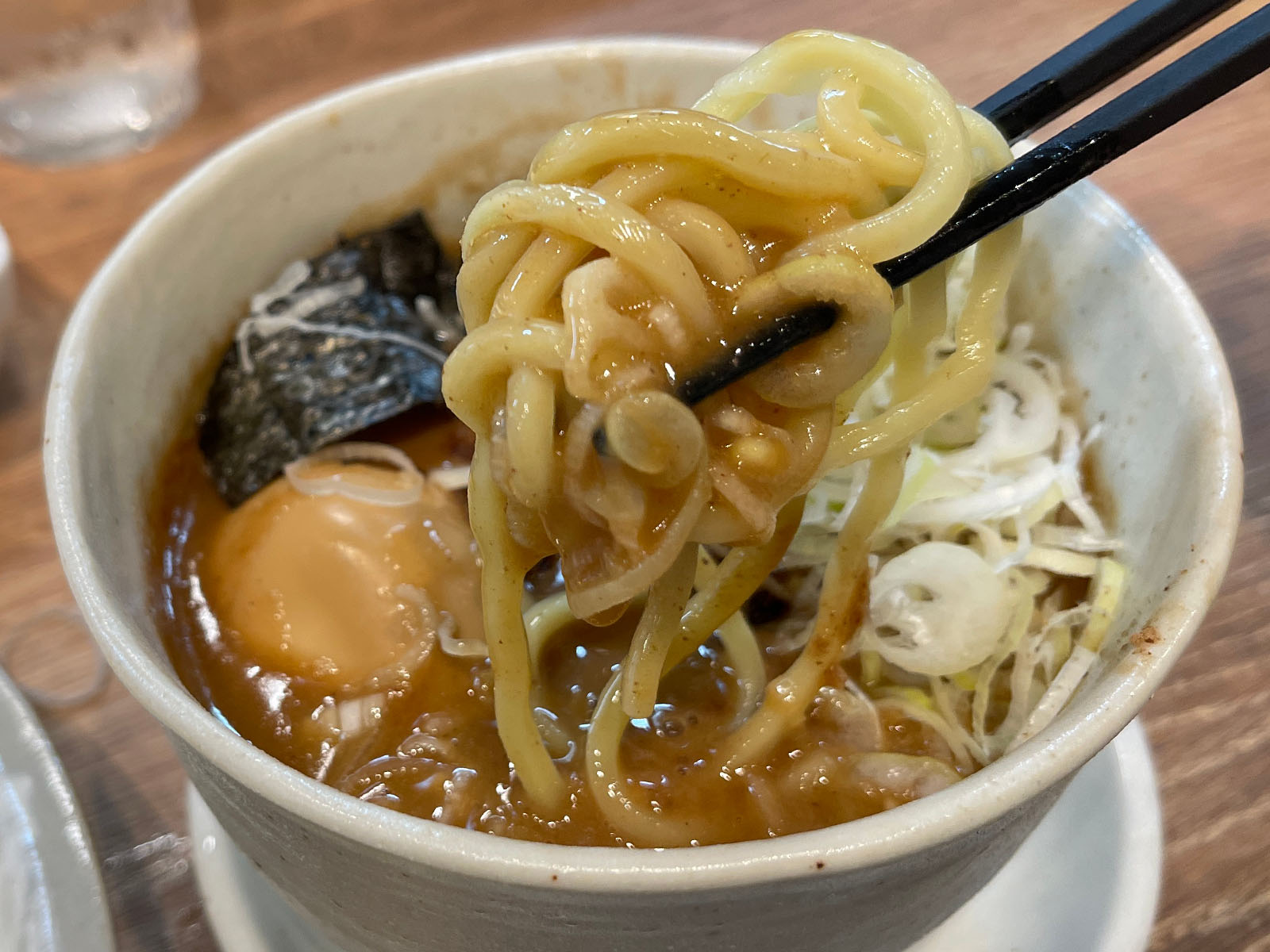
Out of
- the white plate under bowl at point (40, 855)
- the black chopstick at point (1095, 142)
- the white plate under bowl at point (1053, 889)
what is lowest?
the white plate under bowl at point (1053, 889)

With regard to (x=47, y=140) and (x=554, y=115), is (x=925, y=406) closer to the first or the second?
(x=554, y=115)

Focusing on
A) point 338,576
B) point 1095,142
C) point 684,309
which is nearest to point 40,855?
point 338,576

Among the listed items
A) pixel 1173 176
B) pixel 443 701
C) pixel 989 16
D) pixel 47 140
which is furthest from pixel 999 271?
pixel 47 140

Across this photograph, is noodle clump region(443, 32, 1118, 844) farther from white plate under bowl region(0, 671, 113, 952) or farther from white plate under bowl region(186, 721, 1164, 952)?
white plate under bowl region(0, 671, 113, 952)

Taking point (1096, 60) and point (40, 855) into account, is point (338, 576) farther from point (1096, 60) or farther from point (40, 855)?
point (1096, 60)

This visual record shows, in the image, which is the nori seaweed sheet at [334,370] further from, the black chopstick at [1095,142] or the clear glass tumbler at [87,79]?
the clear glass tumbler at [87,79]

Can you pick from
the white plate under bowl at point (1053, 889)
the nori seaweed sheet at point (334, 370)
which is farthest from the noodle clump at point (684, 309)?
the nori seaweed sheet at point (334, 370)
